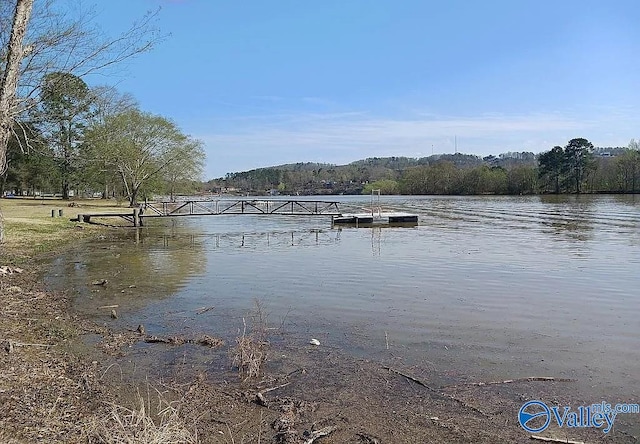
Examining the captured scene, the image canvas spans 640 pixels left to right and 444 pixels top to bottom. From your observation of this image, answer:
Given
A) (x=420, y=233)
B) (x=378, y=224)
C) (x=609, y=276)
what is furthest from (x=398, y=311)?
(x=378, y=224)

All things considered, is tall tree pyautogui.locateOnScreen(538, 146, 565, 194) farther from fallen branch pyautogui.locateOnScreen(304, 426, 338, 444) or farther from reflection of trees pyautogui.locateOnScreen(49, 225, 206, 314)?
fallen branch pyautogui.locateOnScreen(304, 426, 338, 444)

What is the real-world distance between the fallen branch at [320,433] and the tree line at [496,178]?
105m

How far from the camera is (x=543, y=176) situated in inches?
4087

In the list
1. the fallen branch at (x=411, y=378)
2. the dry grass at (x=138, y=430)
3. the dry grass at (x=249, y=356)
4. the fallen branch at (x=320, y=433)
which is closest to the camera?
the dry grass at (x=138, y=430)

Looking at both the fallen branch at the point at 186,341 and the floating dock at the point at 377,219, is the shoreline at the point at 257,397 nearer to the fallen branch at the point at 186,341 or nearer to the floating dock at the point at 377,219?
the fallen branch at the point at 186,341

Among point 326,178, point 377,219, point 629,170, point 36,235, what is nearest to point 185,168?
point 377,219

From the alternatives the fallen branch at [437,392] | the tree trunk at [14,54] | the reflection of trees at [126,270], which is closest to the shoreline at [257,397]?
the fallen branch at [437,392]

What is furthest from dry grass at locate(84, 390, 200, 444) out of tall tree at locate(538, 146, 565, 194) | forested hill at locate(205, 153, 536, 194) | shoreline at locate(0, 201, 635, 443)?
forested hill at locate(205, 153, 536, 194)

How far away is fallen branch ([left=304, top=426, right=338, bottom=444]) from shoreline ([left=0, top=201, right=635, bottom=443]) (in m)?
0.02

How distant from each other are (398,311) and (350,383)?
13.9 feet

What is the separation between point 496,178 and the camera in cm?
11212

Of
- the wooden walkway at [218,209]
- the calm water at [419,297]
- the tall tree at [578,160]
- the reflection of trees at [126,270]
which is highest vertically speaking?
the tall tree at [578,160]

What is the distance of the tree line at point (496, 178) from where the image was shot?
97688 mm

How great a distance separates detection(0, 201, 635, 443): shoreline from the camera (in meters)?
4.87
